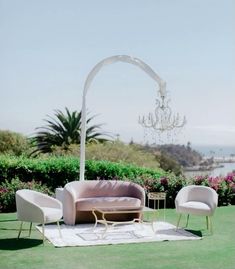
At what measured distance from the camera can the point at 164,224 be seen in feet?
27.2

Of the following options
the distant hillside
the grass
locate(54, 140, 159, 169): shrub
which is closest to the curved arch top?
the grass

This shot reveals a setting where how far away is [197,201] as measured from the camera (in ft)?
27.0

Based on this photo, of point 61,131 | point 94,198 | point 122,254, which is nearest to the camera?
point 122,254

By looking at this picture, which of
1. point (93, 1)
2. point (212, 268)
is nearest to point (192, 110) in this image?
point (93, 1)

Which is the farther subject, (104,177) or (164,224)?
(104,177)

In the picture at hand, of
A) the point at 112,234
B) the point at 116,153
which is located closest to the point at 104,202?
the point at 112,234

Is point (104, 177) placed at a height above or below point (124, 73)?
below

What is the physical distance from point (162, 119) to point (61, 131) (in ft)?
34.7

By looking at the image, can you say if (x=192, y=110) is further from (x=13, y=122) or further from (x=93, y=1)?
(x=93, y=1)

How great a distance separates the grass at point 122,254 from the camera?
5.50 m

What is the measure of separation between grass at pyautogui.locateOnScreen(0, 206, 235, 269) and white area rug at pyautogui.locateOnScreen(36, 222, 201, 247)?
0.69 ft

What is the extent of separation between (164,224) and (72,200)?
155 cm

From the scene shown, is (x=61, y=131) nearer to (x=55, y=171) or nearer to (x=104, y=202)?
(x=55, y=171)

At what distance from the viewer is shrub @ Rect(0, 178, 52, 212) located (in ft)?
32.2
